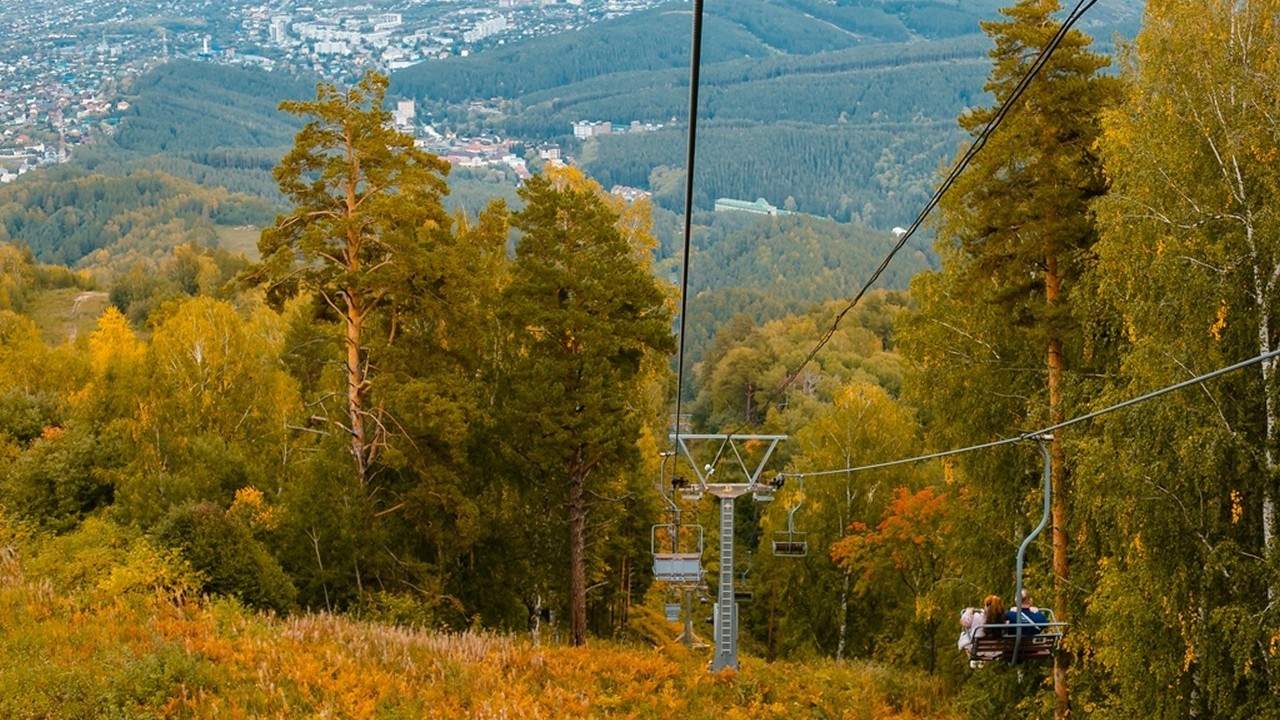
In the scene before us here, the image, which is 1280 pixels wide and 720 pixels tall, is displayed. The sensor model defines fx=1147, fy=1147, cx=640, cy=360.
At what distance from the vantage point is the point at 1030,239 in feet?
53.3

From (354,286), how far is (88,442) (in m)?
5.87

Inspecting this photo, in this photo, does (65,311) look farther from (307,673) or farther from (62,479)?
(307,673)

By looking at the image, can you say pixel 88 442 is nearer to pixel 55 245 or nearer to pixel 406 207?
pixel 406 207

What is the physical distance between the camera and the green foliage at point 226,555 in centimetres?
1844

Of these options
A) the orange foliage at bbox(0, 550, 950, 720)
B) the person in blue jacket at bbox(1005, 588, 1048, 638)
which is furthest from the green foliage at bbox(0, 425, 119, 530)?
the person in blue jacket at bbox(1005, 588, 1048, 638)

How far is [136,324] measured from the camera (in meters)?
93.9

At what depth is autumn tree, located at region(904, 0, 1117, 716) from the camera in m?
16.0

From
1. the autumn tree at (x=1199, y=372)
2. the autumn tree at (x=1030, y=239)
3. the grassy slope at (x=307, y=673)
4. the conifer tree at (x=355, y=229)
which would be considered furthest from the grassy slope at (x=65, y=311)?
the autumn tree at (x=1199, y=372)

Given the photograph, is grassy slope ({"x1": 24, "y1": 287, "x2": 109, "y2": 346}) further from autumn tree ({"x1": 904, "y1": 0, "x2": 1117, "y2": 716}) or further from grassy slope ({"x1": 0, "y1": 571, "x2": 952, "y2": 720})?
autumn tree ({"x1": 904, "y1": 0, "x2": 1117, "y2": 716})

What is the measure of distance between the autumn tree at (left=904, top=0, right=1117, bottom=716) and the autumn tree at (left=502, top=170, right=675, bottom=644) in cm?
672

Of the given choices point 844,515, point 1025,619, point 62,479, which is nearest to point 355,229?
point 62,479

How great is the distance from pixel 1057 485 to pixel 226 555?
13072mm

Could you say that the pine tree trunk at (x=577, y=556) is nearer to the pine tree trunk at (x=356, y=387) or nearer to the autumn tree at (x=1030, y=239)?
the pine tree trunk at (x=356, y=387)

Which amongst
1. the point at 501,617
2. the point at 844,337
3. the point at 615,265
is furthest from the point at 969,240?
the point at 844,337
